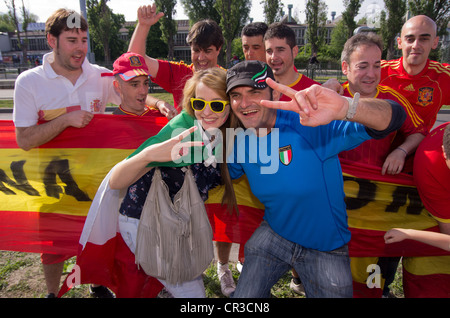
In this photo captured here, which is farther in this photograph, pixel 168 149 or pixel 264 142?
pixel 264 142

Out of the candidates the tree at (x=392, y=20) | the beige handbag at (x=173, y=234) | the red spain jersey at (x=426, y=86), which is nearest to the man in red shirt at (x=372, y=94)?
Answer: the red spain jersey at (x=426, y=86)

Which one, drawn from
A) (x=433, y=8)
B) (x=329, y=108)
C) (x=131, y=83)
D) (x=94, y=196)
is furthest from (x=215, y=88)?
(x=433, y=8)

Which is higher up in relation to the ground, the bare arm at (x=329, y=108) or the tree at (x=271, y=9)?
the tree at (x=271, y=9)

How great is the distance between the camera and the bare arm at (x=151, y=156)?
Result: 1.89 metres

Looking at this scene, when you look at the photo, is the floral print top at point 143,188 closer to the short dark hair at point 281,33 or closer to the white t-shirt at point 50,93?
the white t-shirt at point 50,93

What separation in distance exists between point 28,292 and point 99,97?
2007mm

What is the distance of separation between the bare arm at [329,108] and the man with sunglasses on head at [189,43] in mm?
1683

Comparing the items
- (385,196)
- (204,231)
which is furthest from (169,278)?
(385,196)

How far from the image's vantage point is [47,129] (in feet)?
8.59

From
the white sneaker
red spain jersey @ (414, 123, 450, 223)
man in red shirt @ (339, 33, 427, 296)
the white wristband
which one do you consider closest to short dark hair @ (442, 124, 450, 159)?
red spain jersey @ (414, 123, 450, 223)

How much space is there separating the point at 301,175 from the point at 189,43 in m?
2.31

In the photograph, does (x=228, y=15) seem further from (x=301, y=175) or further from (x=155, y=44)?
(x=301, y=175)

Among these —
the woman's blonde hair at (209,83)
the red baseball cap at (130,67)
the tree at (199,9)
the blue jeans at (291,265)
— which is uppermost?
the tree at (199,9)
